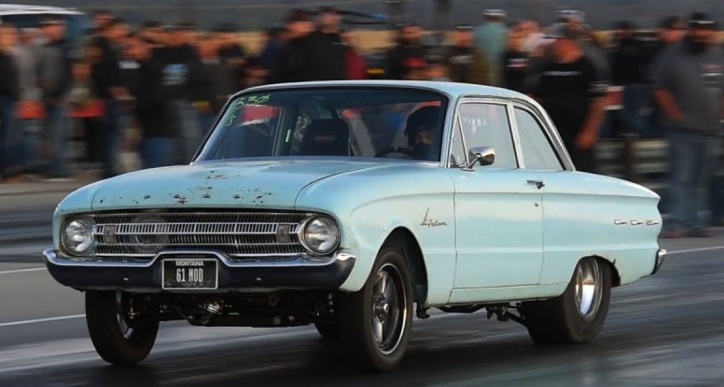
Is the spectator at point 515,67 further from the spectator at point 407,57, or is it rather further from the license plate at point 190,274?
the license plate at point 190,274

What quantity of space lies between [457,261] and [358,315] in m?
0.96

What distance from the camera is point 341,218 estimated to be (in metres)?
9.05

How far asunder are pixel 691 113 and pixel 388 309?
974 cm

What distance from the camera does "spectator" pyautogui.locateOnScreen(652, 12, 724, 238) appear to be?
734 inches

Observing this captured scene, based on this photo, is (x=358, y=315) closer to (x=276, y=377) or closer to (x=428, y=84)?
(x=276, y=377)

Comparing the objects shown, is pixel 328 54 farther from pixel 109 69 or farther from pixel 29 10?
pixel 29 10

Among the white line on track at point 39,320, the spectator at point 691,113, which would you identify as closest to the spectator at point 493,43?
the spectator at point 691,113

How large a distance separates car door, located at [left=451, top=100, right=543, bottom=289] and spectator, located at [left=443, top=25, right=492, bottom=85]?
11.5m

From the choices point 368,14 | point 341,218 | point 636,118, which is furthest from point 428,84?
point 368,14

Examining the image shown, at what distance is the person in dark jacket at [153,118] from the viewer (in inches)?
781

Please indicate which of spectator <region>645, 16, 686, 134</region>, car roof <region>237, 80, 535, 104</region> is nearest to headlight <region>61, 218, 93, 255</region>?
car roof <region>237, 80, 535, 104</region>

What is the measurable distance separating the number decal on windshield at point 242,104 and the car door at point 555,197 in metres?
1.51

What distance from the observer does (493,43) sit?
2284cm

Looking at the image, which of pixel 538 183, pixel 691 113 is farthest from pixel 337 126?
pixel 691 113
